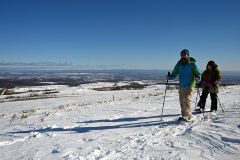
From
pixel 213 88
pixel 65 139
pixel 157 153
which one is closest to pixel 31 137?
pixel 65 139

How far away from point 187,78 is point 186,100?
756 millimetres

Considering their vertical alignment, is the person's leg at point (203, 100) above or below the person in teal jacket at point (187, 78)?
below

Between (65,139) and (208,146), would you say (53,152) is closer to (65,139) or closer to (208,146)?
(65,139)

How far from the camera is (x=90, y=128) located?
8984 millimetres

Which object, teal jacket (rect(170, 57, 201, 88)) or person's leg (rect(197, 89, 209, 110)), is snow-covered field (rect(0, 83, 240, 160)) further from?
person's leg (rect(197, 89, 209, 110))

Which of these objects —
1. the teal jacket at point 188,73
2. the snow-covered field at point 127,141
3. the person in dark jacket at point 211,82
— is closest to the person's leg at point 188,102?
the teal jacket at point 188,73

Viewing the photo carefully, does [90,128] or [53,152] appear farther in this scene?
[90,128]

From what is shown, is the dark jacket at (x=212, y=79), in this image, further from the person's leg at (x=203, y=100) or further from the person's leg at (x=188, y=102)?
the person's leg at (x=188, y=102)

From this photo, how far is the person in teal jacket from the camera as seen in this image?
9406mm

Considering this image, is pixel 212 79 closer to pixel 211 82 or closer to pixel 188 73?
pixel 211 82

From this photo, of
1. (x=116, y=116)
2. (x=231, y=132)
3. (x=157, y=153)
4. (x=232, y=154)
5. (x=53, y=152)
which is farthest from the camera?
(x=116, y=116)

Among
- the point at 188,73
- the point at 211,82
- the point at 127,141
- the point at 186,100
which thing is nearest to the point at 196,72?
the point at 188,73

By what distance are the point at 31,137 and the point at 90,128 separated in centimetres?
186

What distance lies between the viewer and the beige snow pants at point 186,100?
9.45m
